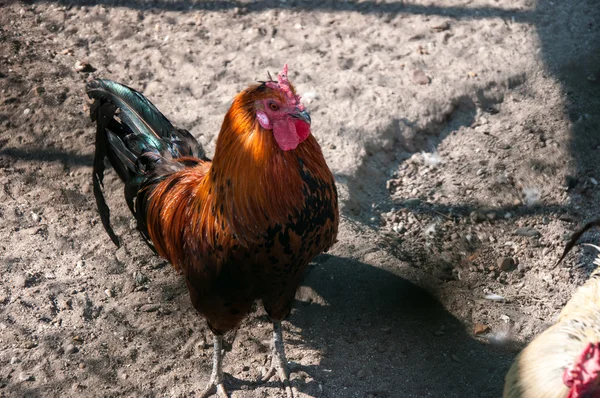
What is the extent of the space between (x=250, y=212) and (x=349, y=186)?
76.5 inches

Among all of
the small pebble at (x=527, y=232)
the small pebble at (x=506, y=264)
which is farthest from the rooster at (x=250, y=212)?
the small pebble at (x=527, y=232)

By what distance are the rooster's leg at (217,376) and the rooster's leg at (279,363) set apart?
270 mm

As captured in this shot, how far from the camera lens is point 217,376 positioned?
405 centimetres

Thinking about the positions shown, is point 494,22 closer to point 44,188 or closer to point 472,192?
point 472,192

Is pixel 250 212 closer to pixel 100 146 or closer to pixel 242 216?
pixel 242 216

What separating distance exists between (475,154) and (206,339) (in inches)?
106

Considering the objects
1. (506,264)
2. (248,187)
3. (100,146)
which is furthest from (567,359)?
(100,146)

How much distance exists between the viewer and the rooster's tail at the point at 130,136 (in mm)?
4227

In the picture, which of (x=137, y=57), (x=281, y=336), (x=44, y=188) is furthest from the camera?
(x=137, y=57)

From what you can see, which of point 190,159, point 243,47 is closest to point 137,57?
point 243,47

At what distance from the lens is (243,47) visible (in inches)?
247

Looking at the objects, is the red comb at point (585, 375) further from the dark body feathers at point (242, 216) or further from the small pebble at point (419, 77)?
the small pebble at point (419, 77)

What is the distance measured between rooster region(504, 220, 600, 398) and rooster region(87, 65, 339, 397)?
116 cm

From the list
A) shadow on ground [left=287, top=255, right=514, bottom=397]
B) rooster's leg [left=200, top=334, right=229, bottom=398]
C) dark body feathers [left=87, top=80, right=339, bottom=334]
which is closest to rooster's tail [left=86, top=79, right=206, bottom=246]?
dark body feathers [left=87, top=80, right=339, bottom=334]
